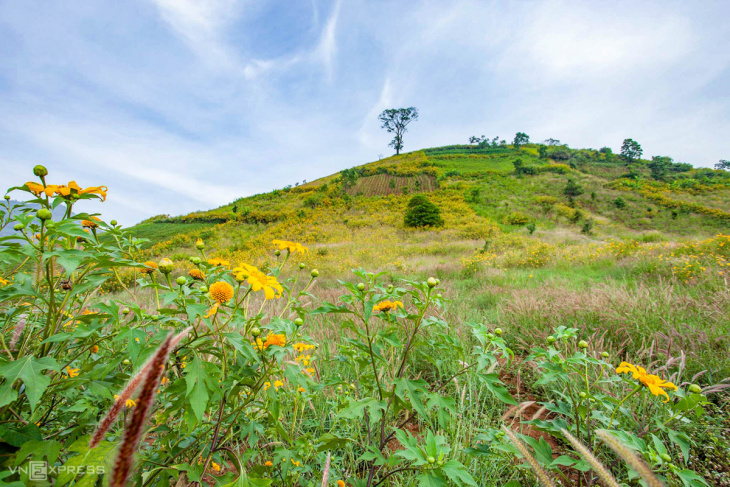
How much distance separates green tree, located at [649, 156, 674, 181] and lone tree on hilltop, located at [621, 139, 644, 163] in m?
3.44

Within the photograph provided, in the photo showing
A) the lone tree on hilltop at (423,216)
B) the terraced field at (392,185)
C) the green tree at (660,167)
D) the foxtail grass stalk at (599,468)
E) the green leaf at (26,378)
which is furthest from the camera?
the green tree at (660,167)

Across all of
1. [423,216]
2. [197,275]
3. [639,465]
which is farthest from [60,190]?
[423,216]

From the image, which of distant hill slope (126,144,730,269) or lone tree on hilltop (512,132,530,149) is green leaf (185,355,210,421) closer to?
distant hill slope (126,144,730,269)

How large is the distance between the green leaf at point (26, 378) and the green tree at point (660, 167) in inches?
2056

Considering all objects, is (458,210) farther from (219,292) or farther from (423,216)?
(219,292)

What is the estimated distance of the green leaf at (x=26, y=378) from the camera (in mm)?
718

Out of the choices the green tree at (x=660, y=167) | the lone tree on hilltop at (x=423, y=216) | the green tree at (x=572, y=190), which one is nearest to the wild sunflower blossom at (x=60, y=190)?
the lone tree on hilltop at (x=423, y=216)

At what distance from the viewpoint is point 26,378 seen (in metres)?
0.74

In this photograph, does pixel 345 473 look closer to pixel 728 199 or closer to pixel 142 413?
pixel 142 413

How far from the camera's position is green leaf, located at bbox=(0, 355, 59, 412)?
0.72 metres

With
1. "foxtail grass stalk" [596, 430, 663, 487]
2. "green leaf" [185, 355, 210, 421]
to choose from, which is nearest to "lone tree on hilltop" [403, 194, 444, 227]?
"green leaf" [185, 355, 210, 421]

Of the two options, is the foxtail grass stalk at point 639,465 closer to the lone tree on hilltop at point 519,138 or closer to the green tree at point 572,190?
the green tree at point 572,190

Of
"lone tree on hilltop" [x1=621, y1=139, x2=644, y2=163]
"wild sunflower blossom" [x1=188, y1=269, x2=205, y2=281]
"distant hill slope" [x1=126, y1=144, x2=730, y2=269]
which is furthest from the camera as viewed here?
"lone tree on hilltop" [x1=621, y1=139, x2=644, y2=163]

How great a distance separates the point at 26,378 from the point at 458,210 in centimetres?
2545
